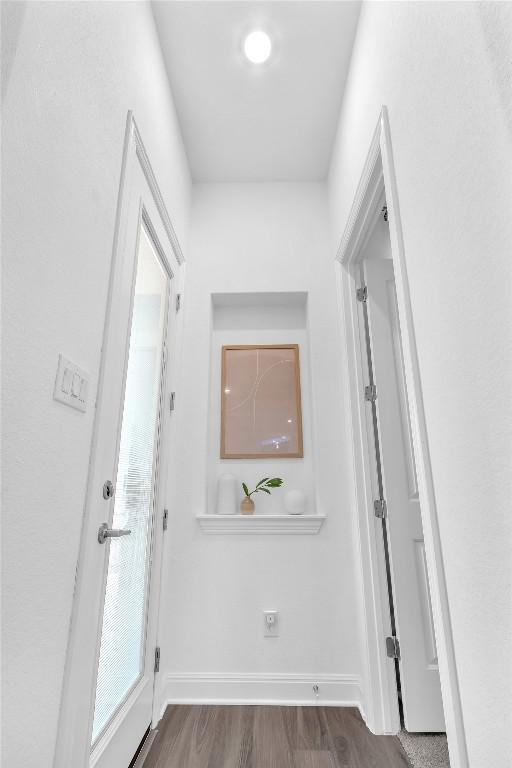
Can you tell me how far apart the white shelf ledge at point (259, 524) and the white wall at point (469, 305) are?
47.3 inches

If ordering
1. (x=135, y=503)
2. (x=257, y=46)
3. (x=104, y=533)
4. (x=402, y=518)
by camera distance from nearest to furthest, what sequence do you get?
(x=104, y=533) → (x=135, y=503) → (x=402, y=518) → (x=257, y=46)

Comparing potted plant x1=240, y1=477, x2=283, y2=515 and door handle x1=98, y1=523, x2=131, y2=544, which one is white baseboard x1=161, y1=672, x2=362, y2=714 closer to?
potted plant x1=240, y1=477, x2=283, y2=515

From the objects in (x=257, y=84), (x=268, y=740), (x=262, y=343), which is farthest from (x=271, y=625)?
(x=257, y=84)

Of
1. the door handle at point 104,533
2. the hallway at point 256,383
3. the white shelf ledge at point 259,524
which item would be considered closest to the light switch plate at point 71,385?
the hallway at point 256,383

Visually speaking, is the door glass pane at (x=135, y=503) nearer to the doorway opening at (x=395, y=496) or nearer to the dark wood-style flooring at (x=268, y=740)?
the dark wood-style flooring at (x=268, y=740)

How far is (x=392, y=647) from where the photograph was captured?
1.74 metres

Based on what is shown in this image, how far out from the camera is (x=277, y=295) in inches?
102

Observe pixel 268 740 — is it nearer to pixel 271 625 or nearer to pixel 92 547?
pixel 271 625

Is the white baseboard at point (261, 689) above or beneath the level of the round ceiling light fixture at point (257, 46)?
beneath

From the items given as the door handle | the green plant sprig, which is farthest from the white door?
the door handle

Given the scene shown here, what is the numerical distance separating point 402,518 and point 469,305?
1.26m

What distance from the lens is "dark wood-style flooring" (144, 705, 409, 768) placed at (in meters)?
1.47

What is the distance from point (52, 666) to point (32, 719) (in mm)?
96

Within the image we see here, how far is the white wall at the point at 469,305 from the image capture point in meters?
0.77
